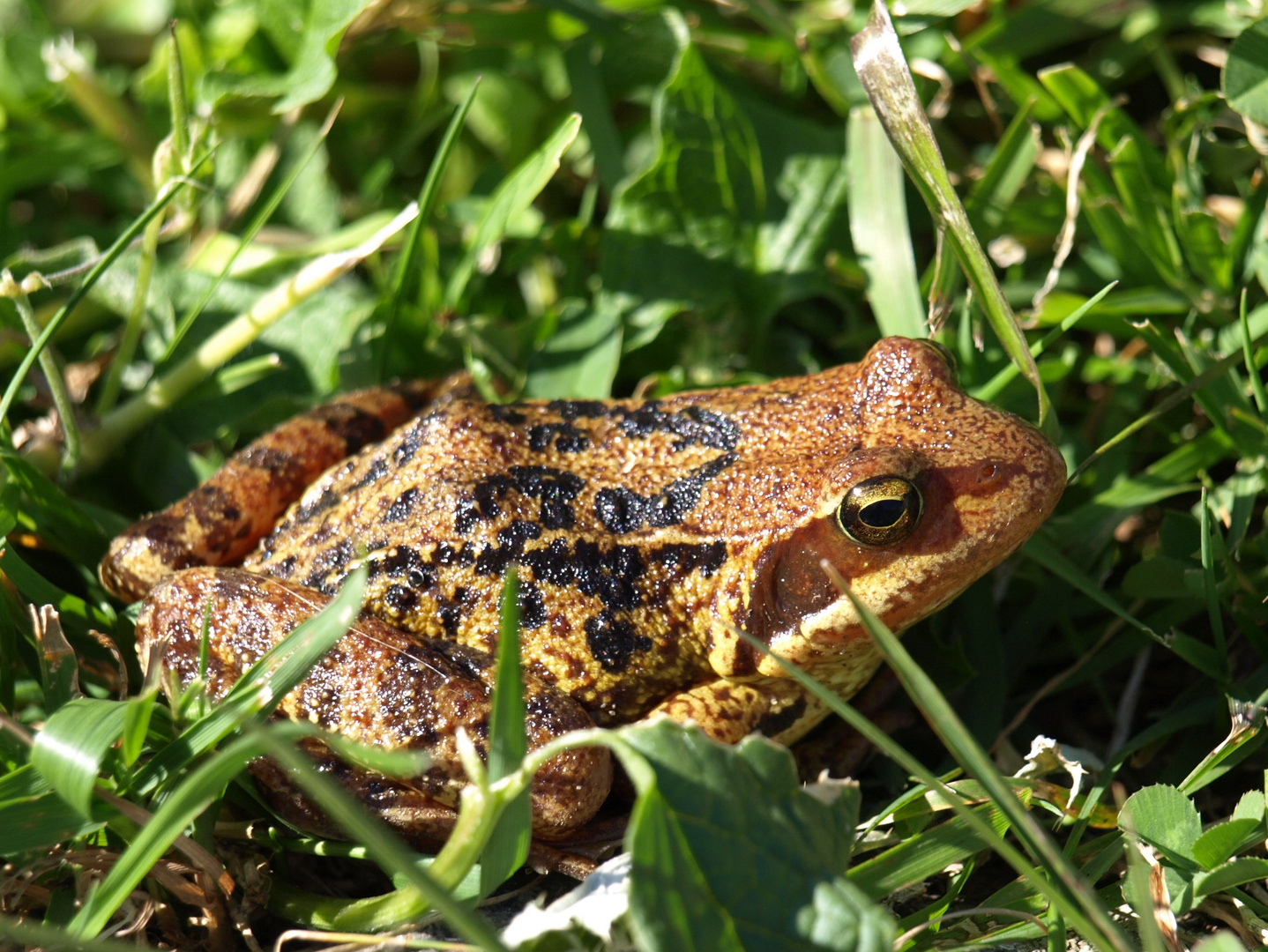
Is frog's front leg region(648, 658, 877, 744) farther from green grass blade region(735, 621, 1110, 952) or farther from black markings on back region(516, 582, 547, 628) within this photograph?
green grass blade region(735, 621, 1110, 952)

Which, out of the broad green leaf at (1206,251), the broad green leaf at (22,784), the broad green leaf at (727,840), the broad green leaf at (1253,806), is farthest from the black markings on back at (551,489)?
the broad green leaf at (1206,251)

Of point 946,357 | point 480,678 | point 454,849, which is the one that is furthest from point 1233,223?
point 454,849

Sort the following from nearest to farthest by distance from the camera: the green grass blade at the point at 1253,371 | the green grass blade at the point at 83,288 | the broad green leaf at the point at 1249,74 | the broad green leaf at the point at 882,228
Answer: the green grass blade at the point at 83,288 < the green grass blade at the point at 1253,371 < the broad green leaf at the point at 1249,74 < the broad green leaf at the point at 882,228

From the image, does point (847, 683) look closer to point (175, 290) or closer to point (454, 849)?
point (454, 849)

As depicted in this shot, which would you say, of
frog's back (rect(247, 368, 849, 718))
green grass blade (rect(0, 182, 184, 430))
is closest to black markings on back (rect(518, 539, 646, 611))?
A: frog's back (rect(247, 368, 849, 718))

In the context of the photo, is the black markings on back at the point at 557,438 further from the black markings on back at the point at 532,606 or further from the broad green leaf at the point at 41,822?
the broad green leaf at the point at 41,822
